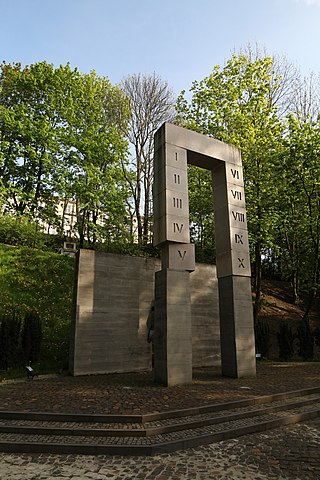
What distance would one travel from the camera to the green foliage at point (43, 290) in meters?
14.4

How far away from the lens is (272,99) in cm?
2422

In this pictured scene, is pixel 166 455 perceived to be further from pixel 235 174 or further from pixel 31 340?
pixel 235 174

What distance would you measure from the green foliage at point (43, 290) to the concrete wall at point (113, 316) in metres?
1.62

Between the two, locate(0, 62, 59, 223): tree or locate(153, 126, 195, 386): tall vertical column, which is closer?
locate(153, 126, 195, 386): tall vertical column

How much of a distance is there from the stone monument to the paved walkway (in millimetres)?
1528

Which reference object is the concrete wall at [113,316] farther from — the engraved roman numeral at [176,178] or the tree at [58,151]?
the tree at [58,151]

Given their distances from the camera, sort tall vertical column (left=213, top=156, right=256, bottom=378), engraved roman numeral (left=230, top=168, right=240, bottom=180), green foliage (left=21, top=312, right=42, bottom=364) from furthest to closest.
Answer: engraved roman numeral (left=230, top=168, right=240, bottom=180)
green foliage (left=21, top=312, right=42, bottom=364)
tall vertical column (left=213, top=156, right=256, bottom=378)

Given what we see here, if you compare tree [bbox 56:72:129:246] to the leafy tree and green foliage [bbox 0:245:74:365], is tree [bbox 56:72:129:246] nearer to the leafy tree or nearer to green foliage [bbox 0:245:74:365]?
green foliage [bbox 0:245:74:365]

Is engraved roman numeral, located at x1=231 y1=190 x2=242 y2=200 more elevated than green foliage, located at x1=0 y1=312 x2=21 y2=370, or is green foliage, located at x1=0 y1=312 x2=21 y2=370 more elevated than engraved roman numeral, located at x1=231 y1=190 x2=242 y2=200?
engraved roman numeral, located at x1=231 y1=190 x2=242 y2=200

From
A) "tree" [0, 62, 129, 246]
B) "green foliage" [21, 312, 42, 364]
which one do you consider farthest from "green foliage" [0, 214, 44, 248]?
"green foliage" [21, 312, 42, 364]

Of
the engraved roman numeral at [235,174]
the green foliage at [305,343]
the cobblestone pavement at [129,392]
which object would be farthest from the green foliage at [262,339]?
the engraved roman numeral at [235,174]

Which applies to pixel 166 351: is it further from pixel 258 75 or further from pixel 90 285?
pixel 258 75

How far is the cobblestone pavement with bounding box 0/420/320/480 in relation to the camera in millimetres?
4770

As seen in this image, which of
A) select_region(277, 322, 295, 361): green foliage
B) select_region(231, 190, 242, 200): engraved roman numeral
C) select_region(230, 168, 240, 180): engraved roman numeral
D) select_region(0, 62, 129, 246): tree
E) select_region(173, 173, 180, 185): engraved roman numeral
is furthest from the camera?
select_region(0, 62, 129, 246): tree
